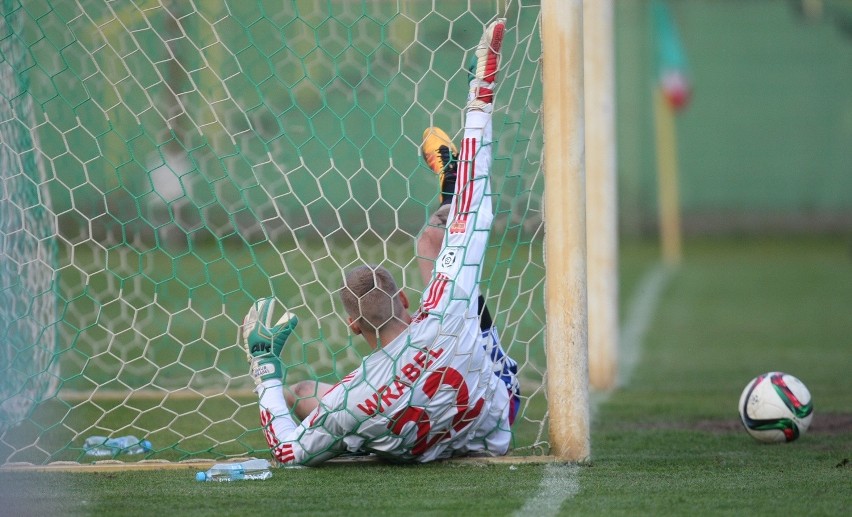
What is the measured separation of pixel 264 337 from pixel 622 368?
384 centimetres

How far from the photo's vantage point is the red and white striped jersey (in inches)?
177

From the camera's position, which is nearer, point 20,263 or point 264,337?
point 264,337

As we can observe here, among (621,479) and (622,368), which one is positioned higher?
(621,479)

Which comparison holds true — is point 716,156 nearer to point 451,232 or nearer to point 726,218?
point 726,218

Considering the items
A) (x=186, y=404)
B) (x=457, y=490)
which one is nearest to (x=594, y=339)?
(x=186, y=404)

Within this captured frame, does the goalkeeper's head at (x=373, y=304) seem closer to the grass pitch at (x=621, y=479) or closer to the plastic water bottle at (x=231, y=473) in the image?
the grass pitch at (x=621, y=479)

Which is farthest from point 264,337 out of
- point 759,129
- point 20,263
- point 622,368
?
point 759,129

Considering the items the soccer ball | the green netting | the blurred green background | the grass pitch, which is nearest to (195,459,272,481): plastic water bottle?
the grass pitch

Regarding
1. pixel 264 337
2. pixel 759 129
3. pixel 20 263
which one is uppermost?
pixel 759 129

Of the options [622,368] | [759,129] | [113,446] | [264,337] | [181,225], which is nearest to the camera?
[264,337]

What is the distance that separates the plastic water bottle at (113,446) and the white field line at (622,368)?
1.85 m

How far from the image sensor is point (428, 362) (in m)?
4.50

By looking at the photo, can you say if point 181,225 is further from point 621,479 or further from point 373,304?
point 621,479

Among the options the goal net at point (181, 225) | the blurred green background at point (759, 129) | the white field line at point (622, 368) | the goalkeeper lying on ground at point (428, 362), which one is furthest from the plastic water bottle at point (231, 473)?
the blurred green background at point (759, 129)
